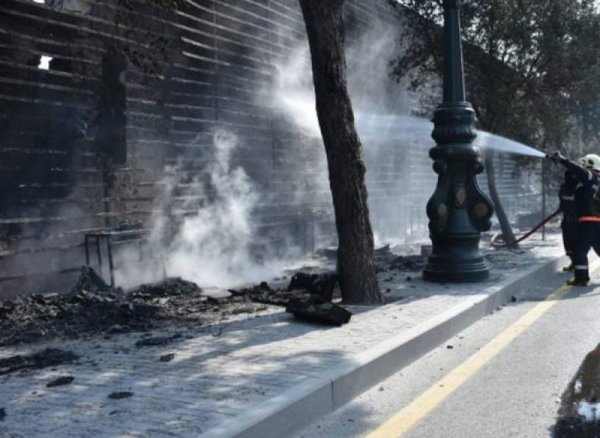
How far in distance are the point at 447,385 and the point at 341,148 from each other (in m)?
3.07

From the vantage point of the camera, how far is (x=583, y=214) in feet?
33.5

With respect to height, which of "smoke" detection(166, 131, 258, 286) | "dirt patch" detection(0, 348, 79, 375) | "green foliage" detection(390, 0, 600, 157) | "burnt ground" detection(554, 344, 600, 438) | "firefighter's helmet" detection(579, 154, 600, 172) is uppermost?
"green foliage" detection(390, 0, 600, 157)

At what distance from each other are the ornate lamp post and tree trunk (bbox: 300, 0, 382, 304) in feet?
6.31

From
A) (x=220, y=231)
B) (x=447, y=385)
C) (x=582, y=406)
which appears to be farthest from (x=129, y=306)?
(x=220, y=231)

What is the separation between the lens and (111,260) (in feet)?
31.1

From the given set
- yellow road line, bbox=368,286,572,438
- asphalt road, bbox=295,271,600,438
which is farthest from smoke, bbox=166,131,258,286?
asphalt road, bbox=295,271,600,438

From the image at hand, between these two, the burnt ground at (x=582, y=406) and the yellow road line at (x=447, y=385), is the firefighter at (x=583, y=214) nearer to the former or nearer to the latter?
the yellow road line at (x=447, y=385)

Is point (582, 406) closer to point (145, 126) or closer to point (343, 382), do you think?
point (343, 382)

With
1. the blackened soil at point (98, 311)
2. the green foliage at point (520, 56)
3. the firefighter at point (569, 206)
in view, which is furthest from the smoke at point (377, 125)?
the blackened soil at point (98, 311)

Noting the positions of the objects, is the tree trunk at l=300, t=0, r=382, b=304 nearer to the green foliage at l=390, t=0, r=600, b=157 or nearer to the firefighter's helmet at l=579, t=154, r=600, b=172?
the firefighter's helmet at l=579, t=154, r=600, b=172

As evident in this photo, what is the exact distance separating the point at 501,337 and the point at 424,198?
15.4 m

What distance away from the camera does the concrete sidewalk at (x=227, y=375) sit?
12.5 ft

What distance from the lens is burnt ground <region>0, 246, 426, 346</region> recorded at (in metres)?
6.53

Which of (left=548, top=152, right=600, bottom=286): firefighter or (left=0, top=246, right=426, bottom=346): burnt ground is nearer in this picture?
(left=0, top=246, right=426, bottom=346): burnt ground
